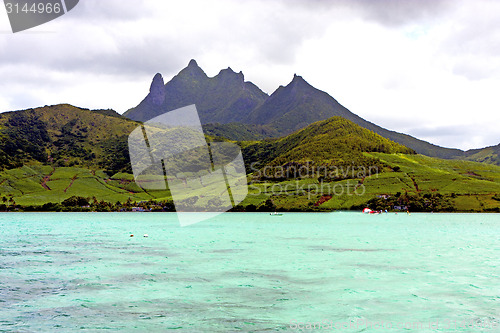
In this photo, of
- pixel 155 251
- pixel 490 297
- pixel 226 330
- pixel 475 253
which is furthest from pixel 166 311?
pixel 475 253

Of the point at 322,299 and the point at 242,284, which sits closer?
the point at 322,299

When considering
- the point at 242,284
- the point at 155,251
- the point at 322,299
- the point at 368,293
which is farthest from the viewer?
the point at 155,251

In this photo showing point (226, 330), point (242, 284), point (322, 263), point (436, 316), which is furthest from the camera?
point (322, 263)

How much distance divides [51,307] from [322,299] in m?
15.6

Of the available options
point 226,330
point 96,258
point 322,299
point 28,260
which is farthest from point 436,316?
point 28,260

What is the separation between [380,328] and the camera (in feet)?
65.7

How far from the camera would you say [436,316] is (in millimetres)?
22453

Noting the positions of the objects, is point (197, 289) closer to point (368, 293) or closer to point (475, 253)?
point (368, 293)

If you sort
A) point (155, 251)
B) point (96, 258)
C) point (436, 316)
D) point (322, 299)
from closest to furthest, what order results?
point (436, 316)
point (322, 299)
point (96, 258)
point (155, 251)

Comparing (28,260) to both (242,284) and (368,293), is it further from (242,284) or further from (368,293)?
(368,293)

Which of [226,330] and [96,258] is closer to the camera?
[226,330]

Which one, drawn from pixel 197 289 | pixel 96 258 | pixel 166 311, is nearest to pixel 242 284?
pixel 197 289

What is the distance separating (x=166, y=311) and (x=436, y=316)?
1440cm

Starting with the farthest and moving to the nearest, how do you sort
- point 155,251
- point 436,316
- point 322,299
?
point 155,251 < point 322,299 < point 436,316
